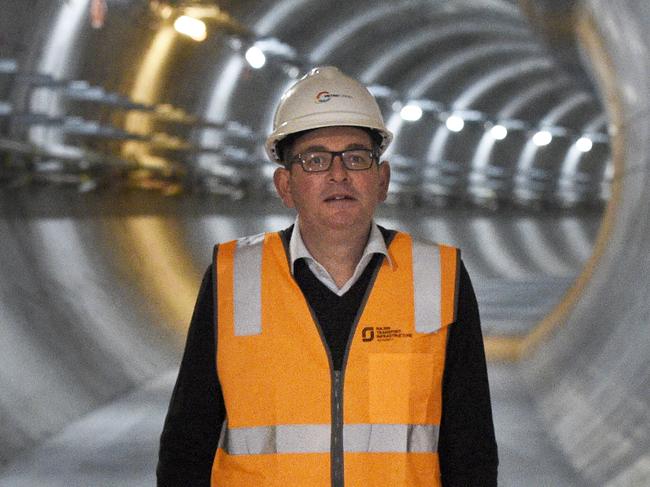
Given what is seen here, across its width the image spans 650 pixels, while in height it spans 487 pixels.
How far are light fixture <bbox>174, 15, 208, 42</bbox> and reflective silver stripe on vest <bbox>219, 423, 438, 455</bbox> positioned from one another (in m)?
11.6

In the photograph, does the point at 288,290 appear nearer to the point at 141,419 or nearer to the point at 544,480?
the point at 544,480

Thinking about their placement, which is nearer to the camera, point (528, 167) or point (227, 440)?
point (227, 440)

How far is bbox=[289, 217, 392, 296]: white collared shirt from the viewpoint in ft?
11.0

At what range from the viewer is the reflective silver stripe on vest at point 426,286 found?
331cm

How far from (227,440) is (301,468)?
21 cm

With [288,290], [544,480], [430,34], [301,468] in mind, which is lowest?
[544,480]

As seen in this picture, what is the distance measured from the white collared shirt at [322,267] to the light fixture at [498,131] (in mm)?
27861

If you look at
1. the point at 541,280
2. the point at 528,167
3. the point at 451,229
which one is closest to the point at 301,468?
the point at 541,280

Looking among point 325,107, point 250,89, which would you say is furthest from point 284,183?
point 250,89

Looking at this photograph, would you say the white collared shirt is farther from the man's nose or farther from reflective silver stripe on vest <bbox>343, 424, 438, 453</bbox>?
reflective silver stripe on vest <bbox>343, 424, 438, 453</bbox>

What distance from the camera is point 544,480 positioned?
731 cm

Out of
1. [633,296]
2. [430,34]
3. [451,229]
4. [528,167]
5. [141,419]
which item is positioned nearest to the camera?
[633,296]

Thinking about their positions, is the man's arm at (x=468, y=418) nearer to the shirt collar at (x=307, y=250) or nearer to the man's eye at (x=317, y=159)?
the shirt collar at (x=307, y=250)

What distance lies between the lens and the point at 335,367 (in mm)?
3262
